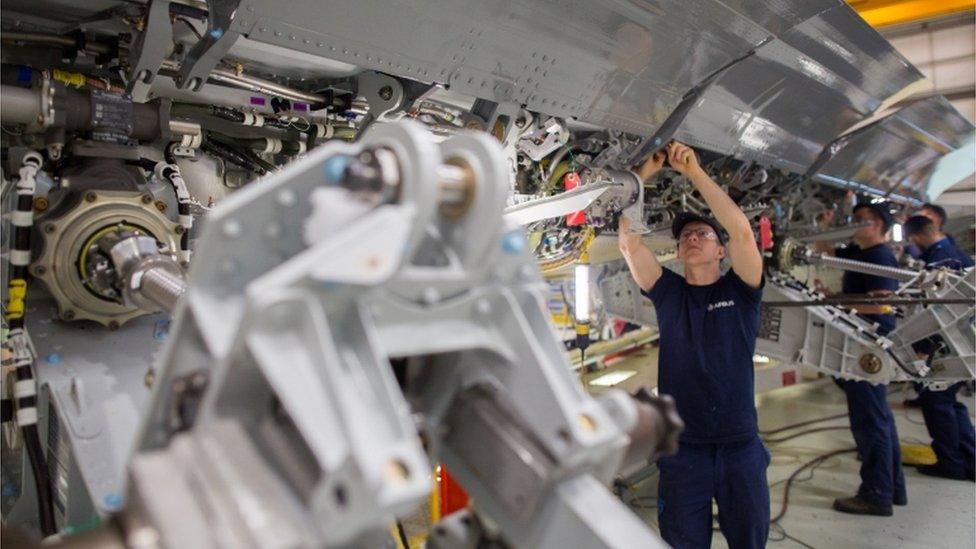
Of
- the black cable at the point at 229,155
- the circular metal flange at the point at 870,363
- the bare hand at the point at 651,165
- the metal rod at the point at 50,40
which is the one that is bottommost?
the circular metal flange at the point at 870,363

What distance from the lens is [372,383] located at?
835 mm

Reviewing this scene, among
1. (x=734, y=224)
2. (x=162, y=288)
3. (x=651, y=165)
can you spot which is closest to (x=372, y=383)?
(x=162, y=288)

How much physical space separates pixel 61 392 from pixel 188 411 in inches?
37.4

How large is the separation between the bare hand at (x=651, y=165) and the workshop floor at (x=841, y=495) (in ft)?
7.74

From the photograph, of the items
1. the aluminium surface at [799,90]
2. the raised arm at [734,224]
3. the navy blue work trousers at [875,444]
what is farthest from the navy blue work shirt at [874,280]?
the raised arm at [734,224]

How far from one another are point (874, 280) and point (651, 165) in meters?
3.57

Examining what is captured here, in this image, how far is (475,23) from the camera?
2.13 meters

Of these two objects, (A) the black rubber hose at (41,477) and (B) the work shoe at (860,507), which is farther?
(B) the work shoe at (860,507)

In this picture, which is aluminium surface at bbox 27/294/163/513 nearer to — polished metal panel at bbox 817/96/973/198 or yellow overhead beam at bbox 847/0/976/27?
polished metal panel at bbox 817/96/973/198

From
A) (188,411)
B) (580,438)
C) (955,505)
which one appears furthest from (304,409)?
(955,505)

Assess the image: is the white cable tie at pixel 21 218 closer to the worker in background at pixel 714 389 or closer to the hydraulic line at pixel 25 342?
the hydraulic line at pixel 25 342

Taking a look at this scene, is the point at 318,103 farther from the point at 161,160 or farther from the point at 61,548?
the point at 61,548

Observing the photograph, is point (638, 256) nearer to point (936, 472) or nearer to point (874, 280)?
point (874, 280)

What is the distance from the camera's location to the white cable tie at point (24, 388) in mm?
1532
